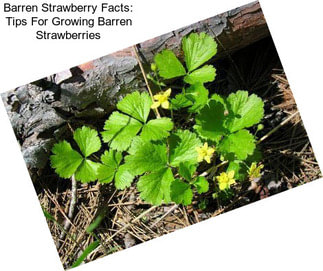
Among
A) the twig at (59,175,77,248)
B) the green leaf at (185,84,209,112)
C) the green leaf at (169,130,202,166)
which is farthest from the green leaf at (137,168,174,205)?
the twig at (59,175,77,248)

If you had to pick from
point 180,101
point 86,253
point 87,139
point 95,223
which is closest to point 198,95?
point 180,101

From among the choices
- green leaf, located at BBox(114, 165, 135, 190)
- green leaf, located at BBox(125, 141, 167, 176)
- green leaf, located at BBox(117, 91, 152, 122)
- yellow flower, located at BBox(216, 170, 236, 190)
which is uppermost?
green leaf, located at BBox(117, 91, 152, 122)

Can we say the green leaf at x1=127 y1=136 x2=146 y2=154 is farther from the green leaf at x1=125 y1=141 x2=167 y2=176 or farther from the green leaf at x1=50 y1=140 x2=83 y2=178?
the green leaf at x1=50 y1=140 x2=83 y2=178

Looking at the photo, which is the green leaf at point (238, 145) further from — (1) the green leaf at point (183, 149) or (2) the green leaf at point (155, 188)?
(2) the green leaf at point (155, 188)

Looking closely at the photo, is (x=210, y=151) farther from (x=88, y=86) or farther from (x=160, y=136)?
(x=88, y=86)

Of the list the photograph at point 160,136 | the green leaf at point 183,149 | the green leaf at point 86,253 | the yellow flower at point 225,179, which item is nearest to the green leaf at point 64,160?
the photograph at point 160,136

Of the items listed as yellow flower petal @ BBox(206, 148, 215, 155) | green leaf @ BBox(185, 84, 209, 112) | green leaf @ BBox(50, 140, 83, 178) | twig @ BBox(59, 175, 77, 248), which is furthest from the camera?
twig @ BBox(59, 175, 77, 248)
